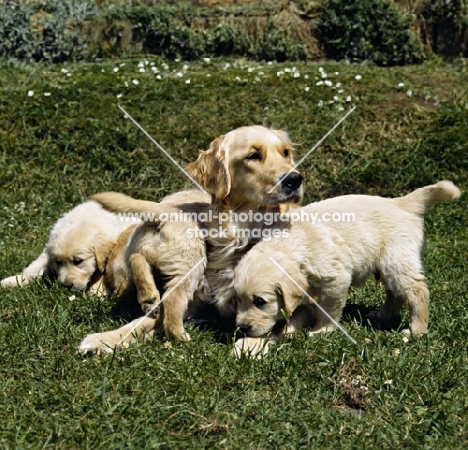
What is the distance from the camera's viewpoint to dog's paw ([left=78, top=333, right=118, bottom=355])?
4.59 metres

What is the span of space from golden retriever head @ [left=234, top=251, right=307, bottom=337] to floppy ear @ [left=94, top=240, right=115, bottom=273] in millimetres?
1533

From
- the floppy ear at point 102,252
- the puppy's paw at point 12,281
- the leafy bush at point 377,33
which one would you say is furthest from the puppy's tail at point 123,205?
the leafy bush at point 377,33

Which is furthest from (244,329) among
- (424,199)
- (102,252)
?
(102,252)

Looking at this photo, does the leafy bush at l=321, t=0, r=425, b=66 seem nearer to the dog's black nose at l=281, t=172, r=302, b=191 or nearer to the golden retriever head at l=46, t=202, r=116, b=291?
the golden retriever head at l=46, t=202, r=116, b=291

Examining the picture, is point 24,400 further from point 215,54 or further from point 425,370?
point 215,54

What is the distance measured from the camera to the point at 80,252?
597 centimetres

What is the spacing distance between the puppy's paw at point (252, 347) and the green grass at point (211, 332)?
0.09 metres

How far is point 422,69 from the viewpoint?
1067 cm

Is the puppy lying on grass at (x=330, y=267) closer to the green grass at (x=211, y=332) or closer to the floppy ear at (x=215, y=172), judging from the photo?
the green grass at (x=211, y=332)

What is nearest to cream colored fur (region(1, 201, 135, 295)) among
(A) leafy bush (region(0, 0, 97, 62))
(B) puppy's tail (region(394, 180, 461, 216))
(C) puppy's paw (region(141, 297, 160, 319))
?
(C) puppy's paw (region(141, 297, 160, 319))

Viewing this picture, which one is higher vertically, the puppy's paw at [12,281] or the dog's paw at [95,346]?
the dog's paw at [95,346]

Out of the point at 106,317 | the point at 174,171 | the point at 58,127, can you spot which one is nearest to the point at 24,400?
the point at 106,317

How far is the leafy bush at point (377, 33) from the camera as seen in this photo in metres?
11.0

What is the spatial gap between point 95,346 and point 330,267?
59.1 inches
